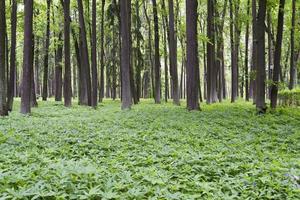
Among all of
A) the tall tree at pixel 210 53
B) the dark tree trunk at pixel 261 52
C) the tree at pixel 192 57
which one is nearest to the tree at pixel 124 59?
the tree at pixel 192 57

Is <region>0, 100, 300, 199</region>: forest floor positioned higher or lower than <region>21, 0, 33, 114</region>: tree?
lower

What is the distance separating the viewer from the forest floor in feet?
13.1

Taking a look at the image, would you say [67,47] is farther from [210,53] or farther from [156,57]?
[210,53]

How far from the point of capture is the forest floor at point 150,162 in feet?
13.1

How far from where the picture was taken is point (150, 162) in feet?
19.3

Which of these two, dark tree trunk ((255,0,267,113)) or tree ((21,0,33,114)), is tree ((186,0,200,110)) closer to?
dark tree trunk ((255,0,267,113))

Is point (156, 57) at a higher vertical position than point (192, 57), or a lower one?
higher

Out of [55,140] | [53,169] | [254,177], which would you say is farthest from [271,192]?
[55,140]

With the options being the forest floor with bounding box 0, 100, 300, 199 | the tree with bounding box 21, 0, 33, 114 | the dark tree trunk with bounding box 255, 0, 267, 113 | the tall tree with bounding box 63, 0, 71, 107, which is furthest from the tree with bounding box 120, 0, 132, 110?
the dark tree trunk with bounding box 255, 0, 267, 113

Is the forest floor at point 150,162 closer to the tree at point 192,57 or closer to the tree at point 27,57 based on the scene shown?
the tree at point 192,57

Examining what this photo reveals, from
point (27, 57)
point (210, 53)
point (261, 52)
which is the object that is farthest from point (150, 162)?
point (210, 53)

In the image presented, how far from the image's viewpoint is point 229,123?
1171 centimetres

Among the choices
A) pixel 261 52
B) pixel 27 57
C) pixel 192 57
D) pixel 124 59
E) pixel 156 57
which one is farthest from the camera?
pixel 156 57

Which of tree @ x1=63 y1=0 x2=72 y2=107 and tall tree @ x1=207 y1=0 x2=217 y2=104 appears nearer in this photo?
tree @ x1=63 y1=0 x2=72 y2=107
